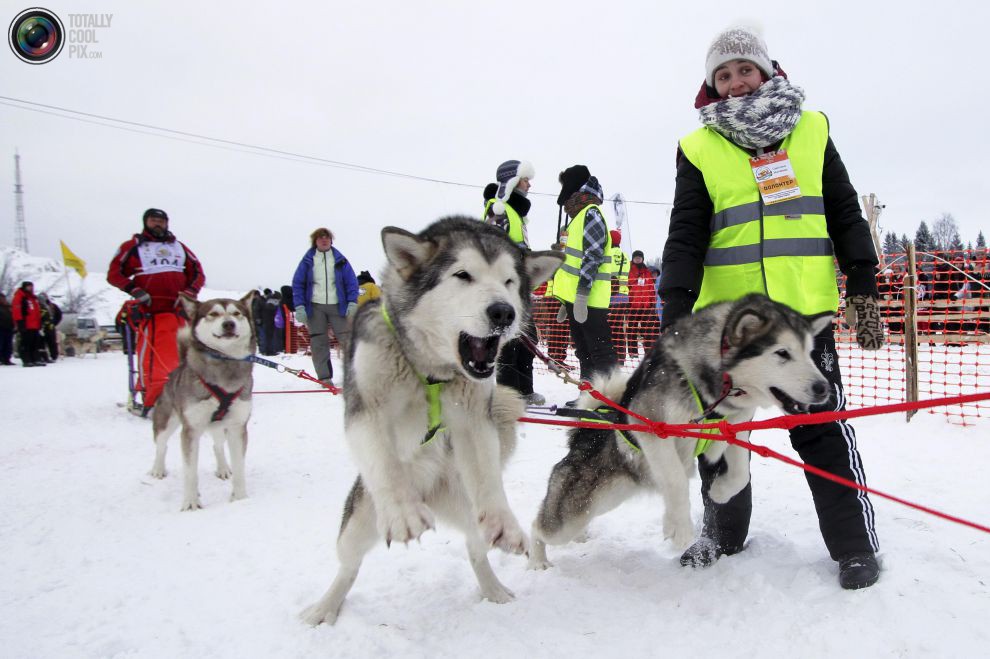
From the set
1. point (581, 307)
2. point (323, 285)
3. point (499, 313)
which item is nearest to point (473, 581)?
point (499, 313)

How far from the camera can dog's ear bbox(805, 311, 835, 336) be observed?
7.20ft

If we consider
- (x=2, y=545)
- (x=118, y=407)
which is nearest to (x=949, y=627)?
(x=2, y=545)

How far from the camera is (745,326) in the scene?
7.08 feet

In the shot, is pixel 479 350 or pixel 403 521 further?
pixel 479 350

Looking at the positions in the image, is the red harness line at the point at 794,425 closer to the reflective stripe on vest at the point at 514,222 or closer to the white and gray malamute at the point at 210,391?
the white and gray malamute at the point at 210,391

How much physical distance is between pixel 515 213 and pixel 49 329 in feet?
57.0

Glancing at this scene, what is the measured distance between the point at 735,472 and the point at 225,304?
404cm

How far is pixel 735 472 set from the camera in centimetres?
234

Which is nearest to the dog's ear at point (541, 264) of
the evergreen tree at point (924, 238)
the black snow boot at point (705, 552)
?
the black snow boot at point (705, 552)

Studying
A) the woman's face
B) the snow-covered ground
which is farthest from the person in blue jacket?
the woman's face

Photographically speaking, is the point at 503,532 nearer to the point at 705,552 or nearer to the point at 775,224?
the point at 705,552

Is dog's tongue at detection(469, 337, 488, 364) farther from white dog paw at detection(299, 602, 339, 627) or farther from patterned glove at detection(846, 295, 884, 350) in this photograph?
patterned glove at detection(846, 295, 884, 350)

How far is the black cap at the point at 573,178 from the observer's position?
5488mm

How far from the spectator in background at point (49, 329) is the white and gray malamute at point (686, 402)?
18.3 m
